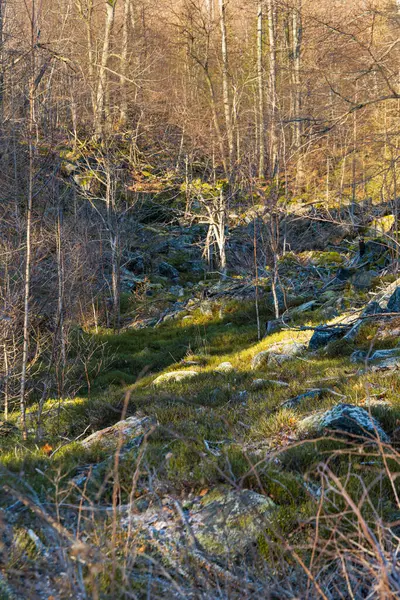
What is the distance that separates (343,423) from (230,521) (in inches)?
51.9

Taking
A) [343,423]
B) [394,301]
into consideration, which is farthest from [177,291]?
[343,423]

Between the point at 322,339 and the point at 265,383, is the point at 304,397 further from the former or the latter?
the point at 322,339

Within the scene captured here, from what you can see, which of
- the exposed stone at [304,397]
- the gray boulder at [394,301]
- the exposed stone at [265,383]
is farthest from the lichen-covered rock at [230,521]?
the gray boulder at [394,301]

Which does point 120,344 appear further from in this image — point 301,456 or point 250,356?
point 301,456

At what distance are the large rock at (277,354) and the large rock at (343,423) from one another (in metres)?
3.59

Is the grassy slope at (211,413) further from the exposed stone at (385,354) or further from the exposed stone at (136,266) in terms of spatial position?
the exposed stone at (136,266)

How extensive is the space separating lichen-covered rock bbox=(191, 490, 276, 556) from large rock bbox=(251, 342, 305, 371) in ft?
14.9

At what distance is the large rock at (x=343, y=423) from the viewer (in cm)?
365

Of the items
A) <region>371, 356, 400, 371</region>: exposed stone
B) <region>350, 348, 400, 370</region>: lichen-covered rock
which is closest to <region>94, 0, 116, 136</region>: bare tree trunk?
<region>350, 348, 400, 370</region>: lichen-covered rock

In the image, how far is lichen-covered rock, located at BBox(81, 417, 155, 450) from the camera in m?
4.44

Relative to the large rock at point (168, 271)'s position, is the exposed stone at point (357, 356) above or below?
below

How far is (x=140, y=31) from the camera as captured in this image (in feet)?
101

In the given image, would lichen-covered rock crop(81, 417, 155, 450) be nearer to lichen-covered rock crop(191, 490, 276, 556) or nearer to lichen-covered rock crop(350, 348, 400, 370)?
lichen-covered rock crop(191, 490, 276, 556)

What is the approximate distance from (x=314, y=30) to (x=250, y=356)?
5431 millimetres
